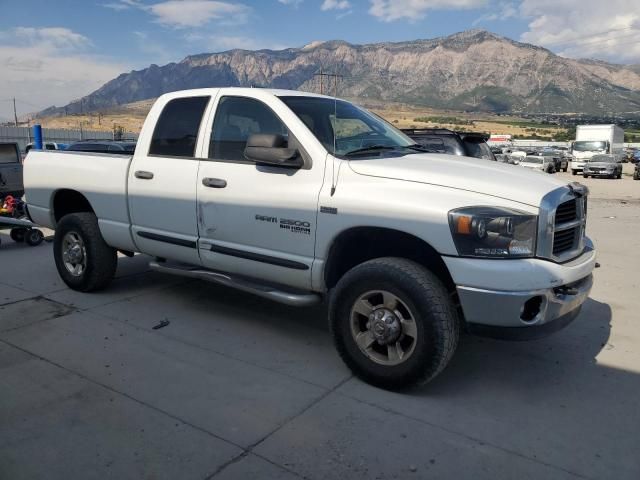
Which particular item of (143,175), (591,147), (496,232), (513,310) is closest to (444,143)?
(143,175)

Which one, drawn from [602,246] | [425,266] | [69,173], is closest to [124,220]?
[69,173]

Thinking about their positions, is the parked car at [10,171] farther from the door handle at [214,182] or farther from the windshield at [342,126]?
the windshield at [342,126]

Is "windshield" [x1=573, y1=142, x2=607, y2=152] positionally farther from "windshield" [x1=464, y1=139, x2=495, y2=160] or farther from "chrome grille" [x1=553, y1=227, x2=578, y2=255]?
"chrome grille" [x1=553, y1=227, x2=578, y2=255]

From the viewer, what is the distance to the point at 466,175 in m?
3.51

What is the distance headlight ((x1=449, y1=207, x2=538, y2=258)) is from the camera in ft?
10.5

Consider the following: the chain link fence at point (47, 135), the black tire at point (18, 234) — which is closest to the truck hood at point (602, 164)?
the chain link fence at point (47, 135)

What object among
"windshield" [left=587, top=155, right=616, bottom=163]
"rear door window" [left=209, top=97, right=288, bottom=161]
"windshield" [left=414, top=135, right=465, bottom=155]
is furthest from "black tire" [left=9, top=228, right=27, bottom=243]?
"windshield" [left=587, top=155, right=616, bottom=163]

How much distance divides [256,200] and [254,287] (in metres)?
0.67

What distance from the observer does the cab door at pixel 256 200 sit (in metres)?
3.90

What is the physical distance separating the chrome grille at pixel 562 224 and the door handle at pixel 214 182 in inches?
91.5

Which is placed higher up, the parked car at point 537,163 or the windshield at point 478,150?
the windshield at point 478,150

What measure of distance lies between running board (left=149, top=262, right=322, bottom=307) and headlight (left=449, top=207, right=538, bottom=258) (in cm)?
126

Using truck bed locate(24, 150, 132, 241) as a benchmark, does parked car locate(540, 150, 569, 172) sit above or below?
below

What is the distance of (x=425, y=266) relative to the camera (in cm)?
380
